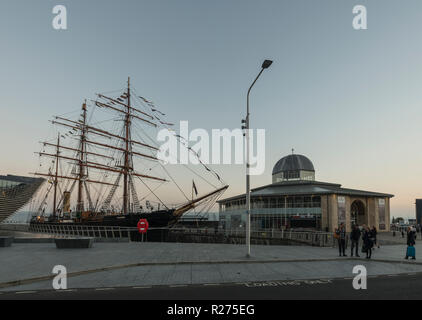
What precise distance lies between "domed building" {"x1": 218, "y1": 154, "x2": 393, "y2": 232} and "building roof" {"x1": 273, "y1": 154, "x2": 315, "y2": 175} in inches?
309

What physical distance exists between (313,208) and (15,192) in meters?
57.5

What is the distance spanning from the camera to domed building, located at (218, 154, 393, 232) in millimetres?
45188

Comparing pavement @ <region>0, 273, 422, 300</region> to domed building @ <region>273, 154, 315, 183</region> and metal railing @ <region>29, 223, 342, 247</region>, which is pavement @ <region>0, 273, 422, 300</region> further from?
domed building @ <region>273, 154, 315, 183</region>

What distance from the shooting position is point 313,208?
46125 millimetres

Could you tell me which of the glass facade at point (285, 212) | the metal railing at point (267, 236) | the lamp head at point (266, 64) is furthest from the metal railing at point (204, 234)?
the lamp head at point (266, 64)

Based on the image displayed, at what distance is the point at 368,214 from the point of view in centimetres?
4991

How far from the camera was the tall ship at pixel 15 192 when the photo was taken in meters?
54.1

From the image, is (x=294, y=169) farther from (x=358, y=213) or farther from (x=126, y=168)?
(x=126, y=168)

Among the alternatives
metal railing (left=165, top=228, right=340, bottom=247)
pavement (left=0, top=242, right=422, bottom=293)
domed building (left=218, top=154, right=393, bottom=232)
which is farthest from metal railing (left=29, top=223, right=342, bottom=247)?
pavement (left=0, top=242, right=422, bottom=293)

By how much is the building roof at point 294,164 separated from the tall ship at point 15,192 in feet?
176

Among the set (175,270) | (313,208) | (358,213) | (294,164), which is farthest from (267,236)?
(294,164)

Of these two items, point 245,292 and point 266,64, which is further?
point 266,64

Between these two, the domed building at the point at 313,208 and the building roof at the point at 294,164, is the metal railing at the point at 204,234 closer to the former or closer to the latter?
the domed building at the point at 313,208
